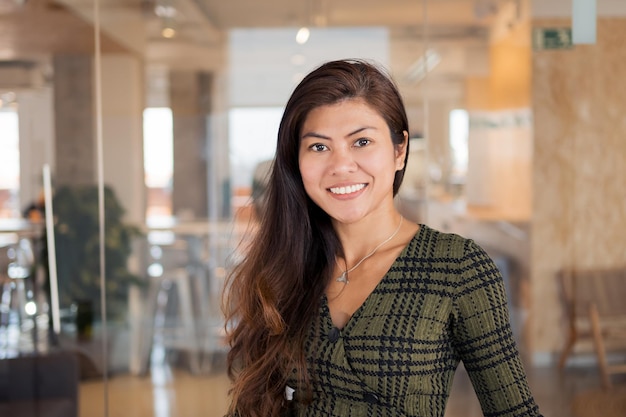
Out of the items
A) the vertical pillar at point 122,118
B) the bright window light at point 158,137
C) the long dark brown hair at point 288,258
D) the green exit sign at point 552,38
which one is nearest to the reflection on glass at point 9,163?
the vertical pillar at point 122,118

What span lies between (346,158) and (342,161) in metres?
0.01

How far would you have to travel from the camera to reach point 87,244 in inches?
186

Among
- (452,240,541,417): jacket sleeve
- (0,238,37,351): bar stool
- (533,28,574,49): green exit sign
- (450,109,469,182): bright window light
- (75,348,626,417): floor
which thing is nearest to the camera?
(452,240,541,417): jacket sleeve

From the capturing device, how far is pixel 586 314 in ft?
13.9

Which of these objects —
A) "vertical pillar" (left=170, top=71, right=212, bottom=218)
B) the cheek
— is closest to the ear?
the cheek

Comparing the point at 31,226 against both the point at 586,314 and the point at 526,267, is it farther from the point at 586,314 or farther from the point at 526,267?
the point at 586,314

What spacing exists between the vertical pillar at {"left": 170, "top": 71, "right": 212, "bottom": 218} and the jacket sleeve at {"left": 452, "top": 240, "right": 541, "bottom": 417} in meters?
3.20

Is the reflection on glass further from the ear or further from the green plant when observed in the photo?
the ear

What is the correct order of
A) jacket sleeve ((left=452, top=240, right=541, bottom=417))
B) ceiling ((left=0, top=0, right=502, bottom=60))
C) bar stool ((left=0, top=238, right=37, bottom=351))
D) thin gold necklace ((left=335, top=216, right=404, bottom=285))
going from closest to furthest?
jacket sleeve ((left=452, top=240, right=541, bottom=417)) → thin gold necklace ((left=335, top=216, right=404, bottom=285)) → ceiling ((left=0, top=0, right=502, bottom=60)) → bar stool ((left=0, top=238, right=37, bottom=351))

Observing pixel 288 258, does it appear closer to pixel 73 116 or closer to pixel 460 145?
pixel 460 145

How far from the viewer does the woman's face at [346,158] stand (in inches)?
66.7

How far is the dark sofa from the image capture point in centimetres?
449

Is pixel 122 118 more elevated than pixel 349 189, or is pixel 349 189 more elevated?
pixel 122 118

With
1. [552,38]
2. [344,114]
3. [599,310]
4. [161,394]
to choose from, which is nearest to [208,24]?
[552,38]
